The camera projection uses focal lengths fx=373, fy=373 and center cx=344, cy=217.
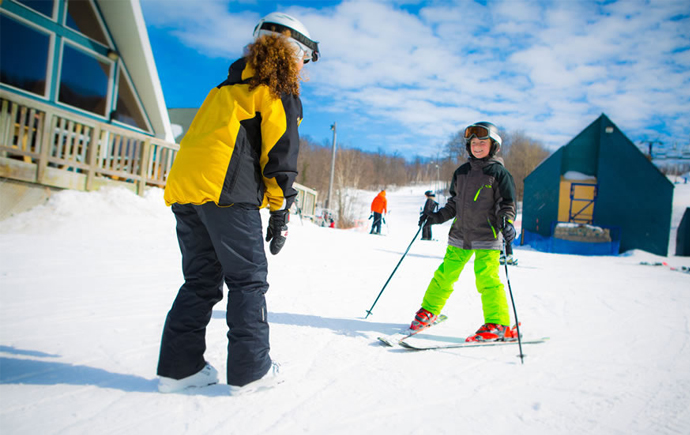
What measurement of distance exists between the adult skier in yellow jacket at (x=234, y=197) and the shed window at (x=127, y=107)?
969cm

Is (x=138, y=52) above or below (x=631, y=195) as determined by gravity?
above

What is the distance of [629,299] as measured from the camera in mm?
5004

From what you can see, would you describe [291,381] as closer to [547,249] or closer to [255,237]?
[255,237]

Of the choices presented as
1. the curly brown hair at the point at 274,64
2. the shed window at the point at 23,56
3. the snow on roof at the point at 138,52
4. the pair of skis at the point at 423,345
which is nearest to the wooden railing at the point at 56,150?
the shed window at the point at 23,56

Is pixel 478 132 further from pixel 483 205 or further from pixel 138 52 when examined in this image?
pixel 138 52

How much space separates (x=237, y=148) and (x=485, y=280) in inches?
84.1

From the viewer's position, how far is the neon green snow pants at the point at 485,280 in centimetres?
291

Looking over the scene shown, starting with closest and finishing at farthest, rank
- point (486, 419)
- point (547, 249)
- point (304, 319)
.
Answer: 1. point (486, 419)
2. point (304, 319)
3. point (547, 249)

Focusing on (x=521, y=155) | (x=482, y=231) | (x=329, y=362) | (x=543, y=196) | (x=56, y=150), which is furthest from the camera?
(x=521, y=155)

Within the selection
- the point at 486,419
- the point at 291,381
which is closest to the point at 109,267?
the point at 291,381

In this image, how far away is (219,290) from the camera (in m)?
1.94

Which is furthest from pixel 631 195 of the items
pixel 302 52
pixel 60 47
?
pixel 60 47

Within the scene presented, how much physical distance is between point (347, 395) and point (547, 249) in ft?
54.4

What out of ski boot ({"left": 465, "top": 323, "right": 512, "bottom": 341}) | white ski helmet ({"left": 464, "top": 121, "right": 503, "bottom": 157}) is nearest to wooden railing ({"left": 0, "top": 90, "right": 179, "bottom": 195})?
white ski helmet ({"left": 464, "top": 121, "right": 503, "bottom": 157})
